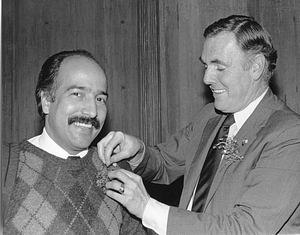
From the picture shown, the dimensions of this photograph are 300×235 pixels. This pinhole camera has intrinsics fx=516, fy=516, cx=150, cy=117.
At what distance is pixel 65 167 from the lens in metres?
2.56

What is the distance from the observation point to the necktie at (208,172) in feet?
9.27

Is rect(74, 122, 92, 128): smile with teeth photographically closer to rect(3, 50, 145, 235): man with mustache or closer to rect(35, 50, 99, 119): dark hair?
rect(3, 50, 145, 235): man with mustache

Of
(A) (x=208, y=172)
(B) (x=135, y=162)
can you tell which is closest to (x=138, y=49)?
(B) (x=135, y=162)

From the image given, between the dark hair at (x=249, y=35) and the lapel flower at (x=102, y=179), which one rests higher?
the dark hair at (x=249, y=35)

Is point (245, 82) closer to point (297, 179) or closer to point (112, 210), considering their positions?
point (297, 179)

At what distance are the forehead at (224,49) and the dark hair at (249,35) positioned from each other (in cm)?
3

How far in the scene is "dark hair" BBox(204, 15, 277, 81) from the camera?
2.84m

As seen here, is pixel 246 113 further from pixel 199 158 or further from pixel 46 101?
pixel 46 101

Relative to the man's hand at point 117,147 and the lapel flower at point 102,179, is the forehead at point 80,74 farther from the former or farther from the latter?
the lapel flower at point 102,179

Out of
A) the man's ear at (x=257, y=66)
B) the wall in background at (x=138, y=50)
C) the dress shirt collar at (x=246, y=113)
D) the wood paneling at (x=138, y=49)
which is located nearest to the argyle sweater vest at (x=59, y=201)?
the dress shirt collar at (x=246, y=113)

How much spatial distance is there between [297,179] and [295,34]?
6.99ft

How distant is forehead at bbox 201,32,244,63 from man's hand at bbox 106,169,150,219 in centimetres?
83

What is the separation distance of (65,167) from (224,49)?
3.50 ft

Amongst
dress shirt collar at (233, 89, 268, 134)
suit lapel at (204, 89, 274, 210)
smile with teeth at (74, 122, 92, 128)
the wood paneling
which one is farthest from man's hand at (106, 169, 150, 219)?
the wood paneling
